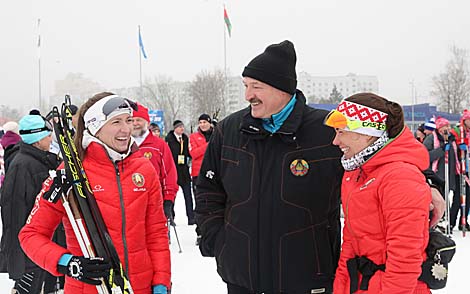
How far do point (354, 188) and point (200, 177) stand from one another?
103cm

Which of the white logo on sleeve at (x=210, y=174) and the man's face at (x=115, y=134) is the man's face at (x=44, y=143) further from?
the white logo on sleeve at (x=210, y=174)

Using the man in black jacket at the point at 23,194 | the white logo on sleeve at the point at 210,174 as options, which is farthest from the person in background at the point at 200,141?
the white logo on sleeve at the point at 210,174

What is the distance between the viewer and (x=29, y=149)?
491 centimetres

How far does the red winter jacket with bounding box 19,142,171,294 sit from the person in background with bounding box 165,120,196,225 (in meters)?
7.41

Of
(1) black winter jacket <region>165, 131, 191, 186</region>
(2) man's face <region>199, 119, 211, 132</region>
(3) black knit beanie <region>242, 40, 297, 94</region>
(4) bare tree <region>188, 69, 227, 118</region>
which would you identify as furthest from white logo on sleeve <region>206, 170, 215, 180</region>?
(4) bare tree <region>188, 69, 227, 118</region>

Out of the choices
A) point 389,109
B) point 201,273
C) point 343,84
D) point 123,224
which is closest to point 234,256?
point 123,224

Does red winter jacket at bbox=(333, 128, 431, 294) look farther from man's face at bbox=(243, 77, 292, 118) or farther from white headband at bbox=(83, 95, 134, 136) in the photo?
white headband at bbox=(83, 95, 134, 136)

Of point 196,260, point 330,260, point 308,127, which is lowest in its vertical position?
point 196,260

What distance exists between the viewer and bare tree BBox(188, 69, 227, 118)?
48716 millimetres

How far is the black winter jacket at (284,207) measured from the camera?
2.81m

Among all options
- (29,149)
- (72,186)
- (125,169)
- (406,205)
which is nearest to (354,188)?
(406,205)

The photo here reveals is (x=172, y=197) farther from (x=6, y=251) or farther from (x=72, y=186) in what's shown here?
(x=72, y=186)

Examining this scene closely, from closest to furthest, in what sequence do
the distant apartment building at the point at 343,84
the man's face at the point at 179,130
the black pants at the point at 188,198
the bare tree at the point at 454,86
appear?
1. the black pants at the point at 188,198
2. the man's face at the point at 179,130
3. the bare tree at the point at 454,86
4. the distant apartment building at the point at 343,84

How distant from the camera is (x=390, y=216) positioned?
7.80ft
